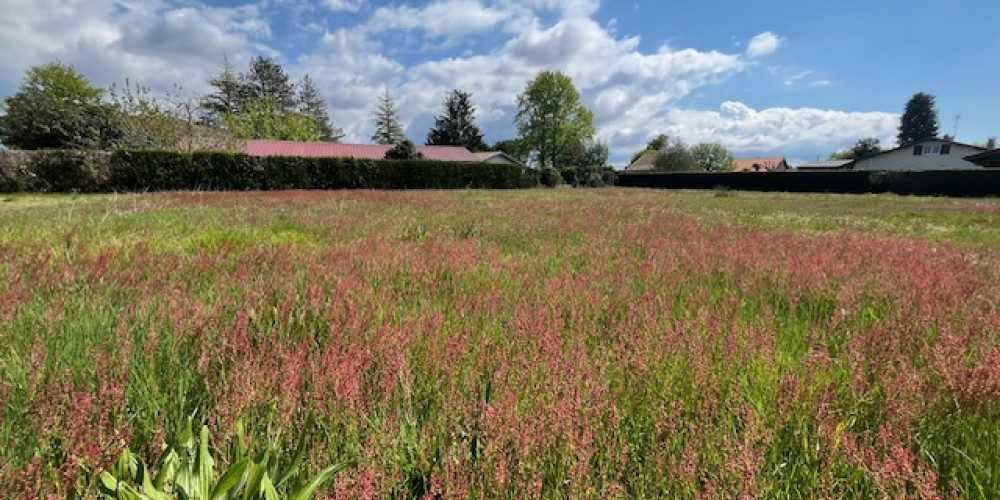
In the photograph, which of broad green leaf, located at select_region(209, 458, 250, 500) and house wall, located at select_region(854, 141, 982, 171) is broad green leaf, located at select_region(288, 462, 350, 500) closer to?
broad green leaf, located at select_region(209, 458, 250, 500)

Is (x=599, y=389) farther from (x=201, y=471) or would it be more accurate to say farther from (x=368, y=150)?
(x=368, y=150)

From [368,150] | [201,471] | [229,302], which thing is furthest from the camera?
[368,150]

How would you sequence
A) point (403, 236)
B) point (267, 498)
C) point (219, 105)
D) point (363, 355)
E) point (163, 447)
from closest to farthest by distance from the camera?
point (267, 498)
point (163, 447)
point (363, 355)
point (403, 236)
point (219, 105)

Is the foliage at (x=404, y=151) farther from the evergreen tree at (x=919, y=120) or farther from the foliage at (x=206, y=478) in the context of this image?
the evergreen tree at (x=919, y=120)

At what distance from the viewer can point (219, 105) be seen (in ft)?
226

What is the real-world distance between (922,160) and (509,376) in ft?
277

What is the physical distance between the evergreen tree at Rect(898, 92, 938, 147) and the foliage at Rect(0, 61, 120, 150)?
151163mm

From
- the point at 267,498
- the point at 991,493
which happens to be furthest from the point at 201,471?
the point at 991,493

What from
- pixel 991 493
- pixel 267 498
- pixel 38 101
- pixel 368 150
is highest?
pixel 38 101

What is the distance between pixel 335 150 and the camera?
53.3 metres

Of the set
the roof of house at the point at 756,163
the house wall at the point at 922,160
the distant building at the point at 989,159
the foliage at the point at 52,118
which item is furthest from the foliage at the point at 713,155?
the foliage at the point at 52,118

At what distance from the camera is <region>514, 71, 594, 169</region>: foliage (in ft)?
248

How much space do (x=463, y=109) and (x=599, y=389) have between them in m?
85.7

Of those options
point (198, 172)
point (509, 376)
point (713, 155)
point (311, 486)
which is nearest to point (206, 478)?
point (311, 486)
